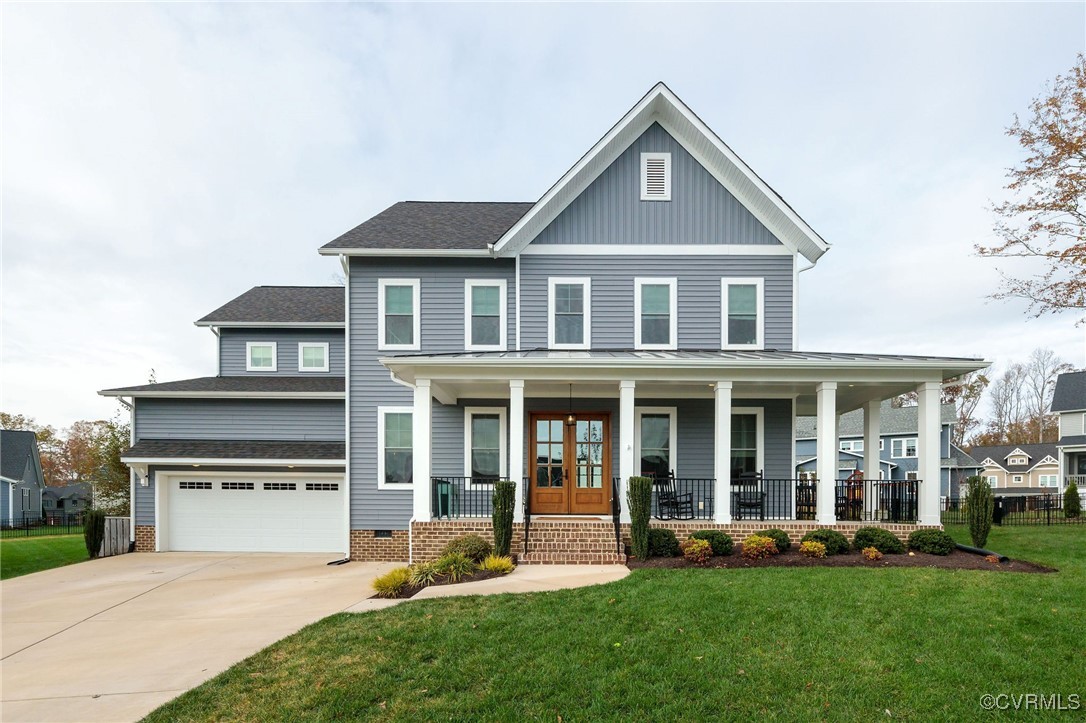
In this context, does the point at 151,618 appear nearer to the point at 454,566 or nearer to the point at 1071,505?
the point at 454,566

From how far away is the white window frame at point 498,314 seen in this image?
43.4ft

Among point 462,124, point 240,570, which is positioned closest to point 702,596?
point 240,570

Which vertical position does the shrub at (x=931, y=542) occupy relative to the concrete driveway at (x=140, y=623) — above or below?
above

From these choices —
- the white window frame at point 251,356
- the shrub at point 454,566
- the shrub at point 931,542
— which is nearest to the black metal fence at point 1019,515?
the shrub at point 931,542

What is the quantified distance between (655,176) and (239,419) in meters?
12.2

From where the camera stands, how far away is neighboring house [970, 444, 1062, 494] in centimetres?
4009

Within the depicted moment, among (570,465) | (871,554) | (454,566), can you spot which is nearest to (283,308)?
(570,465)

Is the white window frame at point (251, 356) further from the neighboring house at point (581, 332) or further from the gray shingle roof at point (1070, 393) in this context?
the gray shingle roof at point (1070, 393)

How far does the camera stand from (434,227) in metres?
14.4

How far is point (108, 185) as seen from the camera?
18.0m

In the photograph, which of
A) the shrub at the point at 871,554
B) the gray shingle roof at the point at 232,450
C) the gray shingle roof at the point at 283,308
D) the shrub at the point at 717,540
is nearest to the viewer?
the shrub at the point at 871,554

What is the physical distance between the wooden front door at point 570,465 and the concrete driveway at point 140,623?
3.99 m

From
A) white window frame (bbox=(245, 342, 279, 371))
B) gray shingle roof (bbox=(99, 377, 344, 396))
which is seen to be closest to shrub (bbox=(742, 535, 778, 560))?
gray shingle roof (bbox=(99, 377, 344, 396))

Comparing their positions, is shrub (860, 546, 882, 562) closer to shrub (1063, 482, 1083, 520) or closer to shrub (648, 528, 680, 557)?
shrub (648, 528, 680, 557)
